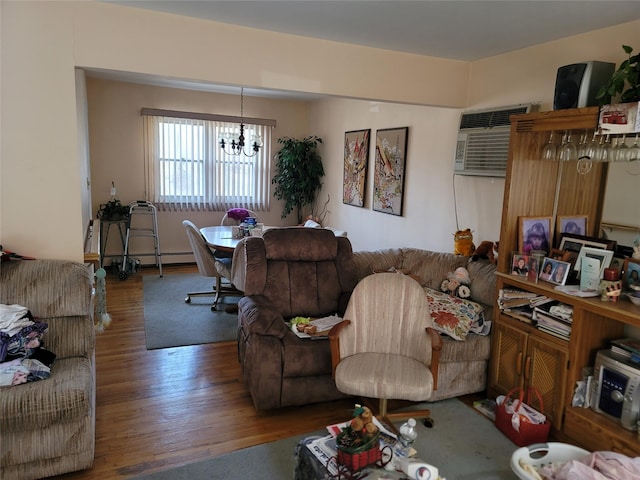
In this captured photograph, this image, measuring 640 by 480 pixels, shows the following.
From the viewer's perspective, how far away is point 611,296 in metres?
2.31

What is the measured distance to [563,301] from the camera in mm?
2469

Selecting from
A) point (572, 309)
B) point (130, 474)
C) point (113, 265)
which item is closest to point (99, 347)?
point (130, 474)

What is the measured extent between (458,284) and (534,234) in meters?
0.67

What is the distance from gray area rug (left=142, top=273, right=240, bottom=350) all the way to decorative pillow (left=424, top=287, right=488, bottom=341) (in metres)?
1.88

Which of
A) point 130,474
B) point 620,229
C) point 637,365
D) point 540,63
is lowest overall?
point 130,474

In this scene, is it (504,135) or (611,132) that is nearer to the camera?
(611,132)

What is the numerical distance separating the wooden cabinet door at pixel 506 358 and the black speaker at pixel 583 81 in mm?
1398

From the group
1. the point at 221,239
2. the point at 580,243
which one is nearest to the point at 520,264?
the point at 580,243

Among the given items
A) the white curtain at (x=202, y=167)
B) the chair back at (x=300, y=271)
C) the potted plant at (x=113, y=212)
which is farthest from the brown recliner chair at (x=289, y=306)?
the white curtain at (x=202, y=167)

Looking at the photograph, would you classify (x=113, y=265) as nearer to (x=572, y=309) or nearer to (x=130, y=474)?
(x=130, y=474)

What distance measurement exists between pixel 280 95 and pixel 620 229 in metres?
4.92

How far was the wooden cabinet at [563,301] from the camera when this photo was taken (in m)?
2.32

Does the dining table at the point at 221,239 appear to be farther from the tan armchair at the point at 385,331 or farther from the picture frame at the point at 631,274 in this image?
the picture frame at the point at 631,274

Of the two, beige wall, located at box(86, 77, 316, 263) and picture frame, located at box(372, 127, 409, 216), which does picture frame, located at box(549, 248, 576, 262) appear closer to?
picture frame, located at box(372, 127, 409, 216)
